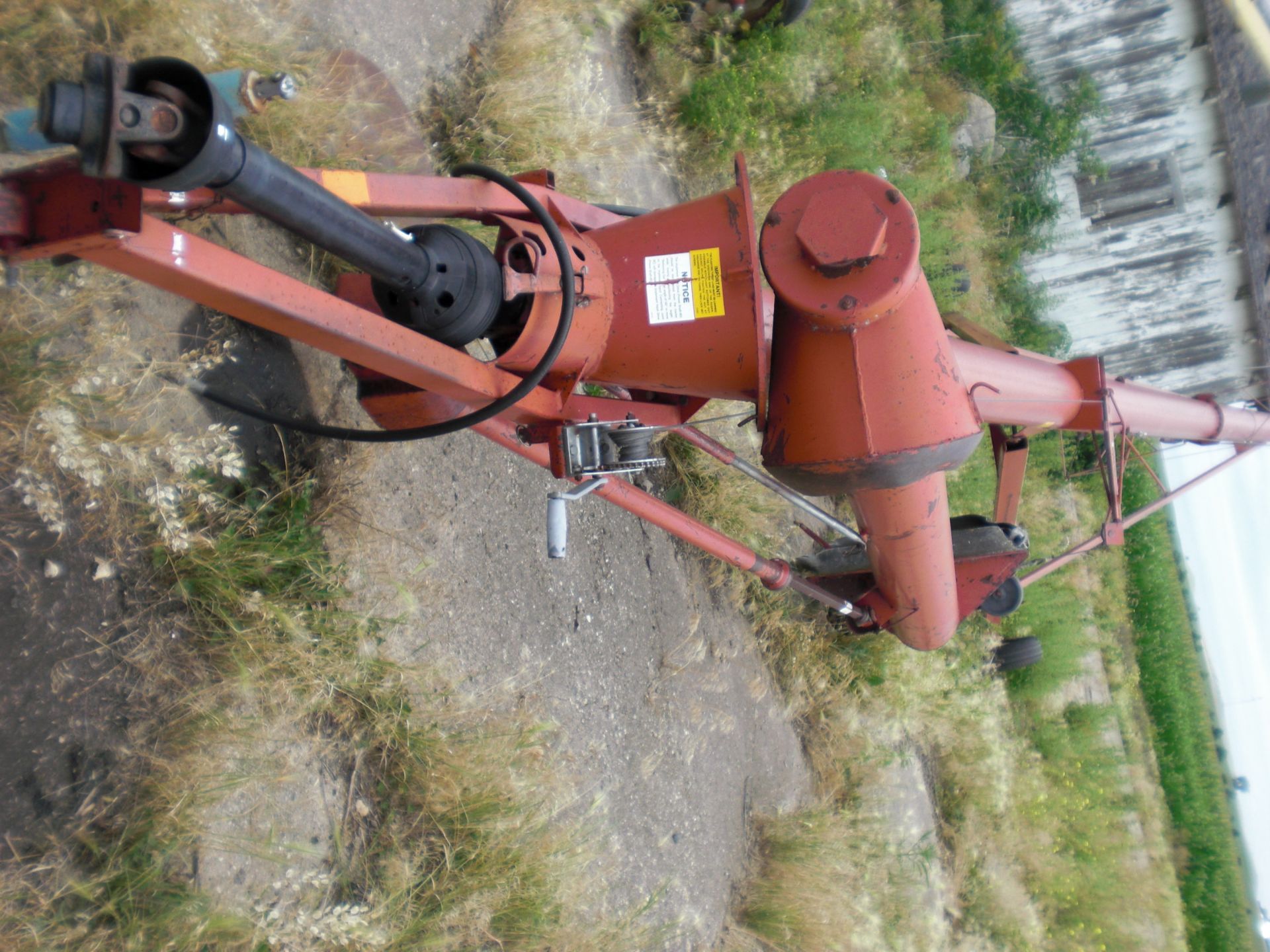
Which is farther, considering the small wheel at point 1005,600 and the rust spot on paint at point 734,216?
the small wheel at point 1005,600

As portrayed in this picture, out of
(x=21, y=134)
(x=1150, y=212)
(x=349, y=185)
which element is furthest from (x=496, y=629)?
(x=1150, y=212)

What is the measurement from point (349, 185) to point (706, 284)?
87cm

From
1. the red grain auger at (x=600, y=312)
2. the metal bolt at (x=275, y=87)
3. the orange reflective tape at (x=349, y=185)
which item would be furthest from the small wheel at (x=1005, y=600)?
the metal bolt at (x=275, y=87)

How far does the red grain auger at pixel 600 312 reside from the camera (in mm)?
1620

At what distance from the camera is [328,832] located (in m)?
2.29

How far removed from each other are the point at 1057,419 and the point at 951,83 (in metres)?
5.18

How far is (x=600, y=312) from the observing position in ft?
7.22

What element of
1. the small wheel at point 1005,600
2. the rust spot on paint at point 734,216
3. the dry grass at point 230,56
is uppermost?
the dry grass at point 230,56

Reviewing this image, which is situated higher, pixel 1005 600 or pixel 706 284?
pixel 706 284

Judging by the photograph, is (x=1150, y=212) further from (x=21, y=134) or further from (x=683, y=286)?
(x=21, y=134)

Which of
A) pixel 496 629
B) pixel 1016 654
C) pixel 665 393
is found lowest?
pixel 1016 654

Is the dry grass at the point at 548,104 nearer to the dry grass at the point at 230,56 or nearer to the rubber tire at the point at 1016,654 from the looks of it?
the dry grass at the point at 230,56

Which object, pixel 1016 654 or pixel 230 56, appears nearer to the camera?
pixel 230 56

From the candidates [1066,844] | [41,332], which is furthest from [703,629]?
[1066,844]
